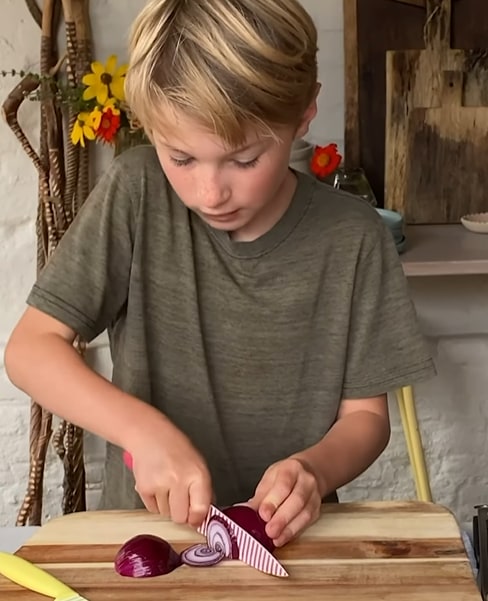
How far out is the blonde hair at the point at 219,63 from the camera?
837mm

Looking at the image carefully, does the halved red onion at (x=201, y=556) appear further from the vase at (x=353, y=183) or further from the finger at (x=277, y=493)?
the vase at (x=353, y=183)

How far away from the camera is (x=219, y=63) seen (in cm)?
84

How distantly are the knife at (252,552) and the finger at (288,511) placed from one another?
0.9 inches

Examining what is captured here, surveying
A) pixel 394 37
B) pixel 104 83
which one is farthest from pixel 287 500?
pixel 394 37

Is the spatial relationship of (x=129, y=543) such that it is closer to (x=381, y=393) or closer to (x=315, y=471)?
(x=315, y=471)

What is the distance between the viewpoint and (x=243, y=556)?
775 millimetres

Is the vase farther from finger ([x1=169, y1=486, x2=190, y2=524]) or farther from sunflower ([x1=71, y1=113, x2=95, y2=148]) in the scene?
finger ([x1=169, y1=486, x2=190, y2=524])

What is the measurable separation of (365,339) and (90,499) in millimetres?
930

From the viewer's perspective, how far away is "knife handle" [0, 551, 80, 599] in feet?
2.40

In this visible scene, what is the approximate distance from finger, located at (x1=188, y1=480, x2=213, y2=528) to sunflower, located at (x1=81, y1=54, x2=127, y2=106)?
0.83 metres

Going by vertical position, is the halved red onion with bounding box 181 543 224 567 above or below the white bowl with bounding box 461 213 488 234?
above

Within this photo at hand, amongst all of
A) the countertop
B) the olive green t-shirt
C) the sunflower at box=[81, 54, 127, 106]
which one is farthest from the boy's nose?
the sunflower at box=[81, 54, 127, 106]

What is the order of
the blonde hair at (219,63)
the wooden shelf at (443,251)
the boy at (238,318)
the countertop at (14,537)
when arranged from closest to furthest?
the blonde hair at (219,63), the boy at (238,318), the countertop at (14,537), the wooden shelf at (443,251)

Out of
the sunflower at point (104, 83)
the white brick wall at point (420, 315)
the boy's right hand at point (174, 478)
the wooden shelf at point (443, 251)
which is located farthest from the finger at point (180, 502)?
the white brick wall at point (420, 315)
